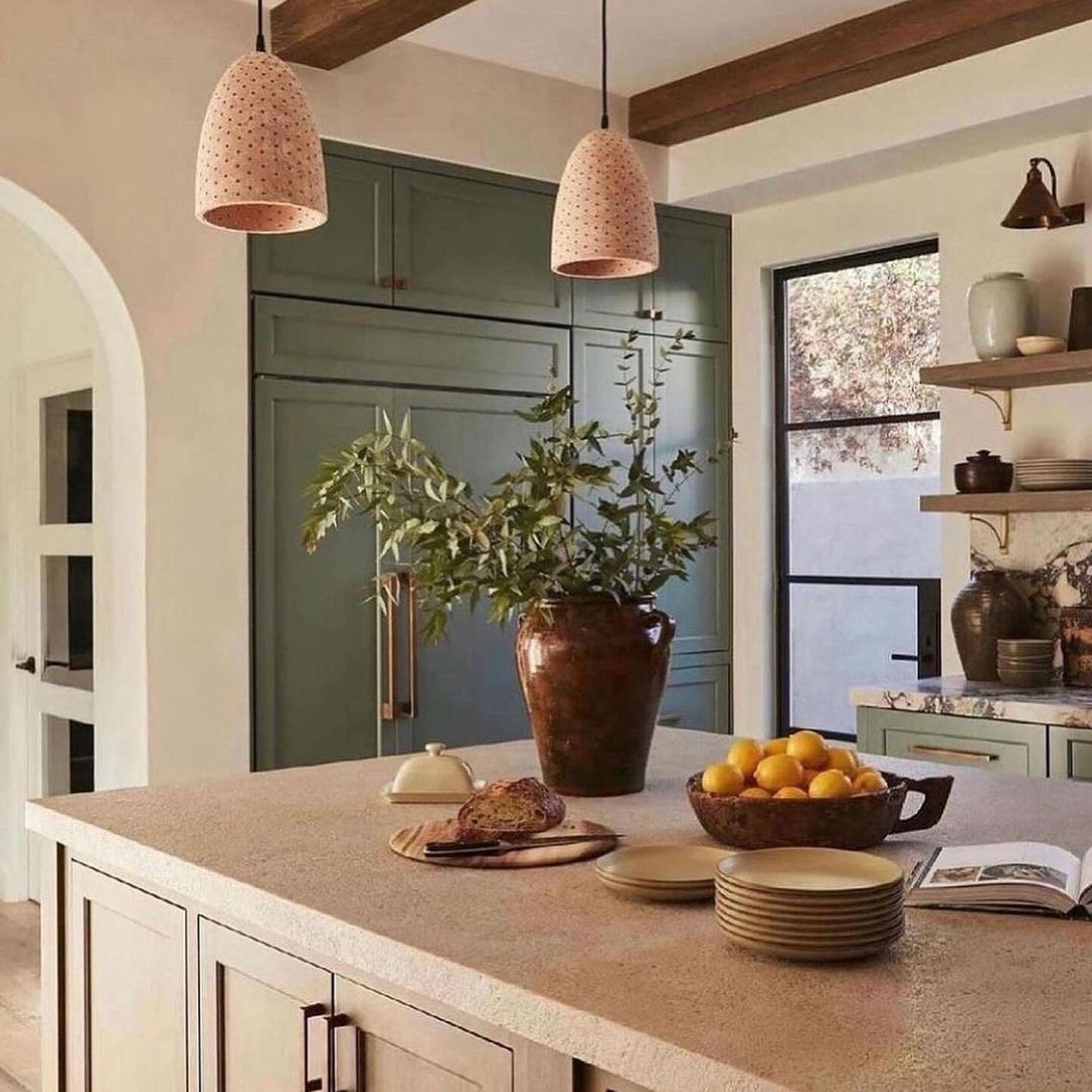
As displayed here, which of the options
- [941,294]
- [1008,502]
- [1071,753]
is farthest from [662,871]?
[941,294]

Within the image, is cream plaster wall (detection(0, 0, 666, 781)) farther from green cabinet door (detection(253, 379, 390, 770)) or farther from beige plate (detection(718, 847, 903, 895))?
beige plate (detection(718, 847, 903, 895))

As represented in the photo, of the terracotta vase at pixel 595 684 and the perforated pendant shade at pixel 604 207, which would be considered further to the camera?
the perforated pendant shade at pixel 604 207

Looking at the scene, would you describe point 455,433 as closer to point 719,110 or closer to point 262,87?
point 719,110

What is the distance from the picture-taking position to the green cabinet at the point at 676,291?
4.90 metres

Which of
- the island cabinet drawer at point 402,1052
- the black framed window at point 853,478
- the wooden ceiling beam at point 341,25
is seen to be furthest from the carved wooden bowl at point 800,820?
the black framed window at point 853,478

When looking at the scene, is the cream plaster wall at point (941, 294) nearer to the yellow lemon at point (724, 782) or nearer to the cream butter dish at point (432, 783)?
the cream butter dish at point (432, 783)

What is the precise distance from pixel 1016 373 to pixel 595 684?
2491 millimetres

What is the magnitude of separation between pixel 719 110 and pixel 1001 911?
363 centimetres

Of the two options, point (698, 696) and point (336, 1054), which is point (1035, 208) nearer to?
point (698, 696)

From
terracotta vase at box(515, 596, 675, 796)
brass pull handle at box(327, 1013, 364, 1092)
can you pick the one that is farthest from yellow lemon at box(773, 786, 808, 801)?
brass pull handle at box(327, 1013, 364, 1092)

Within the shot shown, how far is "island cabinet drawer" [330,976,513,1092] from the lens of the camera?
140 cm

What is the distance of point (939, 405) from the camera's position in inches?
185

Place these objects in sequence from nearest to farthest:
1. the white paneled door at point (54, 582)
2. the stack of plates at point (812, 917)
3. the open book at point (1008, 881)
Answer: the stack of plates at point (812, 917)
the open book at point (1008, 881)
the white paneled door at point (54, 582)

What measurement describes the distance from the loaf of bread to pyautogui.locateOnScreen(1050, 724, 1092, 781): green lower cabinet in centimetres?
205
